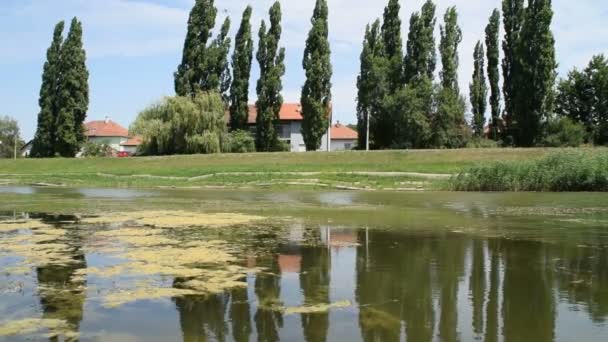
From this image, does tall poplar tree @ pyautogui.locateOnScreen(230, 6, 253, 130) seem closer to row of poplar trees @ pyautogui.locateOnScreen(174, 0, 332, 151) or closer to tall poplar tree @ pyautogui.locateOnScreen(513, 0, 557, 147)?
row of poplar trees @ pyautogui.locateOnScreen(174, 0, 332, 151)

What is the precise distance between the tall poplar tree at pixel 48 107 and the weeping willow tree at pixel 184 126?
41.7 ft

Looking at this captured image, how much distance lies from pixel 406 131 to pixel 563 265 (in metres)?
50.7

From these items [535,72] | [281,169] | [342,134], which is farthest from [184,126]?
[342,134]

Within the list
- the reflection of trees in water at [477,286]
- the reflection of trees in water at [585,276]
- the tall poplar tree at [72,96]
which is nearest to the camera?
the reflection of trees in water at [477,286]

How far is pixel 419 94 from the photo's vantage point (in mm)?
59344

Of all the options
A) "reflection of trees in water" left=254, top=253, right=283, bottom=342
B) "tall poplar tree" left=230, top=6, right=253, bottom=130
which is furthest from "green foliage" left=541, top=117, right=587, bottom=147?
"reflection of trees in water" left=254, top=253, right=283, bottom=342

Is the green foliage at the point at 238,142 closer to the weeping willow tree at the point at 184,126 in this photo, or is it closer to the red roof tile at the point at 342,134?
the weeping willow tree at the point at 184,126

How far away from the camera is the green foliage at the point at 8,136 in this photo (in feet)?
425

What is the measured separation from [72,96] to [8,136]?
75475 mm

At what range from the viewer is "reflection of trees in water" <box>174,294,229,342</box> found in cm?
589

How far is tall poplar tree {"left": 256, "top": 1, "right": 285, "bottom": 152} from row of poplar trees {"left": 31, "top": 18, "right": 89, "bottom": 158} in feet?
67.9

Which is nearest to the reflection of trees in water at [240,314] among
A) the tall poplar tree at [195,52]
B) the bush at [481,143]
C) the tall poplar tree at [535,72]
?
the tall poplar tree at [535,72]

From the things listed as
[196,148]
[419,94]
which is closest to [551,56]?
[419,94]

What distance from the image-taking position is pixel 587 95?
233 ft
